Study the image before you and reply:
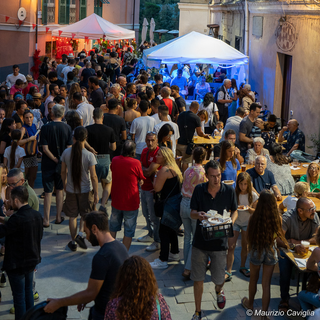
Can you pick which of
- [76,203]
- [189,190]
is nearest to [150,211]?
[76,203]

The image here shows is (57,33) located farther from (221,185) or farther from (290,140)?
(221,185)

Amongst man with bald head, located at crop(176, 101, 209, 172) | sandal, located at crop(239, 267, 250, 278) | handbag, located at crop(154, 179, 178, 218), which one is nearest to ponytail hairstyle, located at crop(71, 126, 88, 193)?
handbag, located at crop(154, 179, 178, 218)

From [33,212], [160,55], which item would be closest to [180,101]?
[160,55]

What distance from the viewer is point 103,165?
7660 millimetres

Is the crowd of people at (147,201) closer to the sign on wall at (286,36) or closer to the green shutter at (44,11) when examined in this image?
the sign on wall at (286,36)

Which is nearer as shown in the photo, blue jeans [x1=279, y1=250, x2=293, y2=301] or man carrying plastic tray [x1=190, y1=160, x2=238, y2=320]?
man carrying plastic tray [x1=190, y1=160, x2=238, y2=320]

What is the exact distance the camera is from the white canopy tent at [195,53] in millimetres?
12328

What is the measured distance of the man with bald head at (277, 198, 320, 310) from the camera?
536 centimetres

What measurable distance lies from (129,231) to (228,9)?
18.2 meters

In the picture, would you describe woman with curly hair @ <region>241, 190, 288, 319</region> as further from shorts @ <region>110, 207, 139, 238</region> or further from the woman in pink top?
shorts @ <region>110, 207, 139, 238</region>

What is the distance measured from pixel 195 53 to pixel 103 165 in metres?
5.96

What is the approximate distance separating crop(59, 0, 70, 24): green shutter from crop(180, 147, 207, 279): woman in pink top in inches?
820

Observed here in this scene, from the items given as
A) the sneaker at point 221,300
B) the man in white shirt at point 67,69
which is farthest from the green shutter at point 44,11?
the sneaker at point 221,300

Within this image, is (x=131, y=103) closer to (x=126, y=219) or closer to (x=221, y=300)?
(x=126, y=219)
